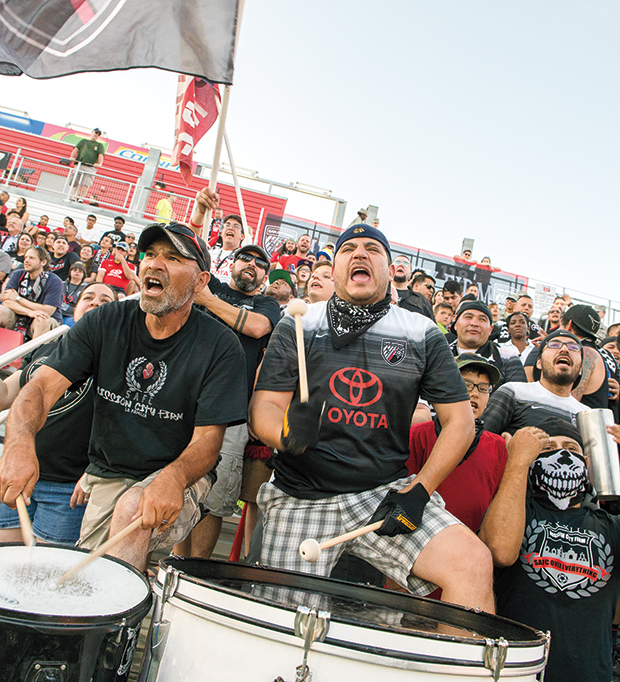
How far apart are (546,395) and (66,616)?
329 cm

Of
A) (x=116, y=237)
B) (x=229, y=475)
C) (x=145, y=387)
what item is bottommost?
(x=229, y=475)

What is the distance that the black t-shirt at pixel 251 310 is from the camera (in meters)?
3.62

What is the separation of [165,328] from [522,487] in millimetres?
1857

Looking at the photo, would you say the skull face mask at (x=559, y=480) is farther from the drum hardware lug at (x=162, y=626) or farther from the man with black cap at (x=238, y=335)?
the drum hardware lug at (x=162, y=626)

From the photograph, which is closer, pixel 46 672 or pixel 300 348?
pixel 46 672

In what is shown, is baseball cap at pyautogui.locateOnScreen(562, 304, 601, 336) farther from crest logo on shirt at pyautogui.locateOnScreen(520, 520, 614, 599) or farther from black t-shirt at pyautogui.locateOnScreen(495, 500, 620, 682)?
crest logo on shirt at pyautogui.locateOnScreen(520, 520, 614, 599)

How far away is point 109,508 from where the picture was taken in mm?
2449

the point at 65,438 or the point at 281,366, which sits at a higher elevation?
the point at 281,366

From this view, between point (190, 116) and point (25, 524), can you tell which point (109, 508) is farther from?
point (190, 116)

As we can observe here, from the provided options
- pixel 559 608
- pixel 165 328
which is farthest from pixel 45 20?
pixel 559 608

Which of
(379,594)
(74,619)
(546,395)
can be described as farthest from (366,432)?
(546,395)

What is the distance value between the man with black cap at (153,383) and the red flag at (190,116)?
1.93 metres

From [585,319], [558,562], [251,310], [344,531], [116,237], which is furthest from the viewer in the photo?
[116,237]

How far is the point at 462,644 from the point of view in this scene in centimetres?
132
